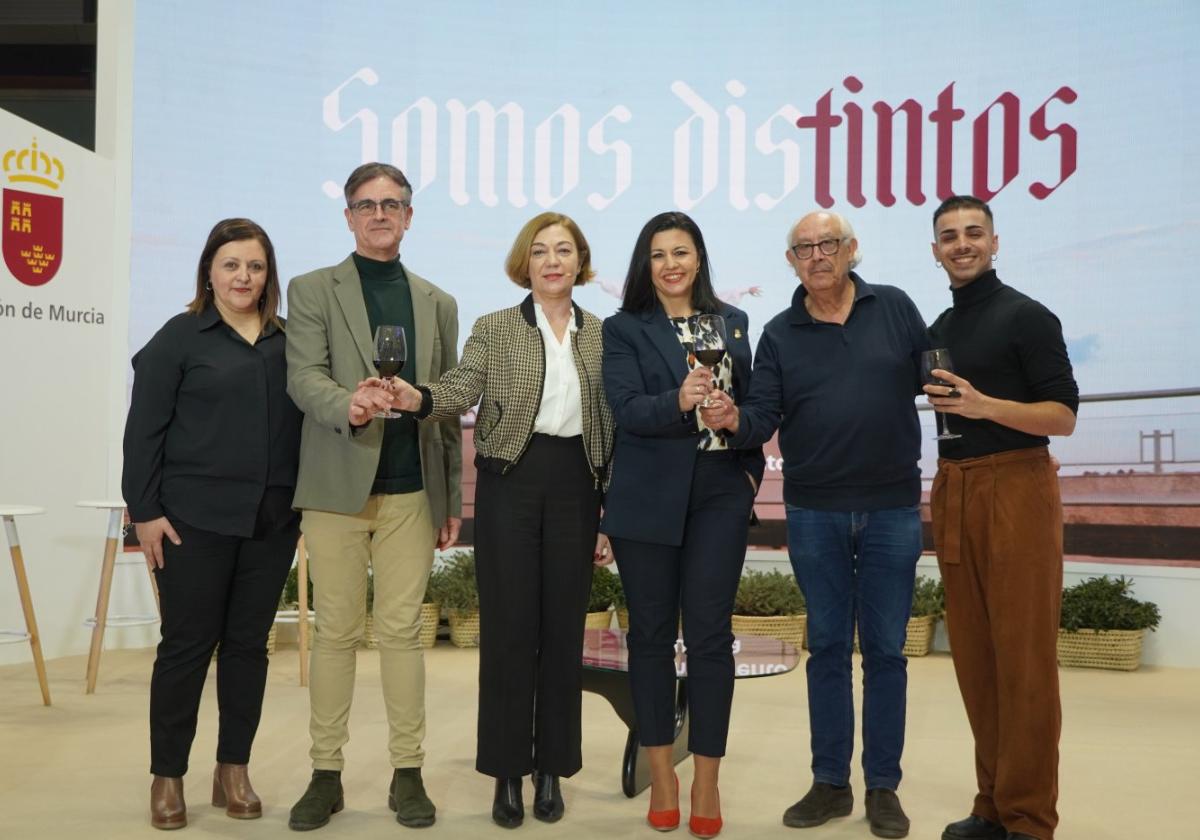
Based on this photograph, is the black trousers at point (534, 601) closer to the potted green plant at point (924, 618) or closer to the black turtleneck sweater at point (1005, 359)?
the black turtleneck sweater at point (1005, 359)

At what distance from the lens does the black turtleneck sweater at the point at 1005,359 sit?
2.84m

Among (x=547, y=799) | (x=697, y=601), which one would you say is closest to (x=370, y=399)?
(x=697, y=601)

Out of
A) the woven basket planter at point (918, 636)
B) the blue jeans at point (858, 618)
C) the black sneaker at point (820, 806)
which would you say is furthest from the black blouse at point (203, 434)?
the woven basket planter at point (918, 636)

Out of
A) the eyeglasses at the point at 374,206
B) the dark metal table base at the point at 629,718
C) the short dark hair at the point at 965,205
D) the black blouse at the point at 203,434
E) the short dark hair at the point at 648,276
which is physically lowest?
the dark metal table base at the point at 629,718

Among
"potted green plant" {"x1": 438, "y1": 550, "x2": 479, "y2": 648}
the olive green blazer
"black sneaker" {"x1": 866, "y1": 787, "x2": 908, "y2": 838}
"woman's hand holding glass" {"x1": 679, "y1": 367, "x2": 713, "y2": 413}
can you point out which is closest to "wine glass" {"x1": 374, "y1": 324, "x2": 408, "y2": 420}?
the olive green blazer

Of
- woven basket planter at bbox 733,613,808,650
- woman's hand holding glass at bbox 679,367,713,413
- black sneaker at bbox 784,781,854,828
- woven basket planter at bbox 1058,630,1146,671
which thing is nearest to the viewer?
woman's hand holding glass at bbox 679,367,713,413

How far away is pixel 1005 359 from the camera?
2875mm

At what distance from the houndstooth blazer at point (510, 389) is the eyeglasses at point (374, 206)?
15.4 inches

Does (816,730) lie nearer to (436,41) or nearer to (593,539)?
(593,539)

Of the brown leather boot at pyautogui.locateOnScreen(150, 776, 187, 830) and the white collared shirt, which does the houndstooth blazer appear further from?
the brown leather boot at pyautogui.locateOnScreen(150, 776, 187, 830)

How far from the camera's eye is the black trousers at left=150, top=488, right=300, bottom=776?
3.10m

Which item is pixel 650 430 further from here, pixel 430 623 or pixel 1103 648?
pixel 1103 648

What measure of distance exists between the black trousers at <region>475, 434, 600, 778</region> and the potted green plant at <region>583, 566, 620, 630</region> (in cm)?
314

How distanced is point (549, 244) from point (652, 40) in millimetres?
3967
